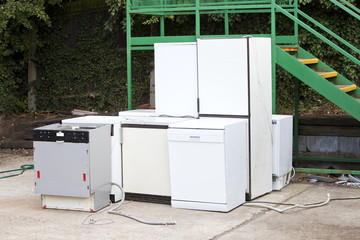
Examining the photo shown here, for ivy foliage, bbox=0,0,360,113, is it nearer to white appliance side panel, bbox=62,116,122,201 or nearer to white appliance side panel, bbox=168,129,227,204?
white appliance side panel, bbox=62,116,122,201

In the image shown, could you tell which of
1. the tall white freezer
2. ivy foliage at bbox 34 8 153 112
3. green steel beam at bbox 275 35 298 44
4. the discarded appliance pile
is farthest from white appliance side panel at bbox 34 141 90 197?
ivy foliage at bbox 34 8 153 112

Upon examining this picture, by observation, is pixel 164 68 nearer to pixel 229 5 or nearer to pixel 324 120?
pixel 229 5

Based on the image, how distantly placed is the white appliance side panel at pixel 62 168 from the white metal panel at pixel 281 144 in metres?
2.45

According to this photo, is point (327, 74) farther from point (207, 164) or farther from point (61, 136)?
point (61, 136)

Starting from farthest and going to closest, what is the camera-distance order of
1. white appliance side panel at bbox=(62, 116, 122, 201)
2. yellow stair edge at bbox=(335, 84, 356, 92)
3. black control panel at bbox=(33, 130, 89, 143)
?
yellow stair edge at bbox=(335, 84, 356, 92) < white appliance side panel at bbox=(62, 116, 122, 201) < black control panel at bbox=(33, 130, 89, 143)

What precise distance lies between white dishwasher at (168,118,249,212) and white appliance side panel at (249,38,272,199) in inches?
13.3

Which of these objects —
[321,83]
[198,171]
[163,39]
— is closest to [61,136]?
[198,171]

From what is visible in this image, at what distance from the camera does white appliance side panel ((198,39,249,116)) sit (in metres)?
7.34

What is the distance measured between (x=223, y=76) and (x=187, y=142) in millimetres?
1057

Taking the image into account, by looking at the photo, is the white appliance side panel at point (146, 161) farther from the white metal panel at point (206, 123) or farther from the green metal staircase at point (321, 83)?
the green metal staircase at point (321, 83)

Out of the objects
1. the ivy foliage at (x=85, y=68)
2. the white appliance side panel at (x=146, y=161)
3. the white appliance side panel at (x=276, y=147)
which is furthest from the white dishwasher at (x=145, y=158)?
the ivy foliage at (x=85, y=68)

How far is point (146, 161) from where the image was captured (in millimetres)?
7297

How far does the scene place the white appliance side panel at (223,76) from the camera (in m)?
7.34

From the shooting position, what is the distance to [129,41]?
8945 mm
